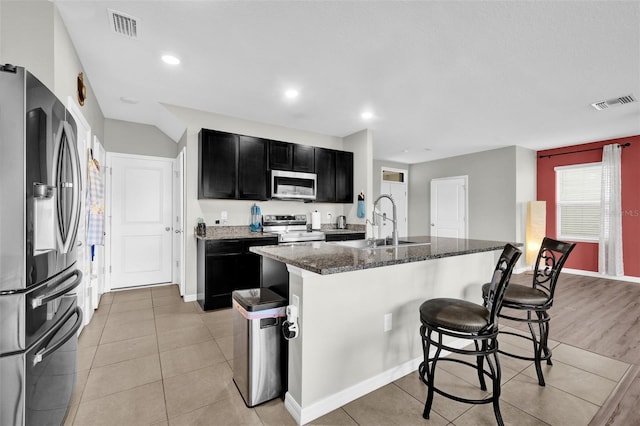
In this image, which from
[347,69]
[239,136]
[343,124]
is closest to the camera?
[347,69]

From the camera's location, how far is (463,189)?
21.8 ft

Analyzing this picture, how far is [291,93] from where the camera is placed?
3.40 m

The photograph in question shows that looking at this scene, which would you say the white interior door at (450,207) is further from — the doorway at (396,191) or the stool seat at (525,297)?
the stool seat at (525,297)

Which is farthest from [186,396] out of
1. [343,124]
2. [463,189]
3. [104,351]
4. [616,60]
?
[463,189]

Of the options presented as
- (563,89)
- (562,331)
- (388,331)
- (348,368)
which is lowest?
(562,331)

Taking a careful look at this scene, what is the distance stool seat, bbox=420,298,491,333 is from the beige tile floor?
577mm

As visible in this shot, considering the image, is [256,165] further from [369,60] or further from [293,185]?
[369,60]

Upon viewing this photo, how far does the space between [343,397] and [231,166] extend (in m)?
3.14

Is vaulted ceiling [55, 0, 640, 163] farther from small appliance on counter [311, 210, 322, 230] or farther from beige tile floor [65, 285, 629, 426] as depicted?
beige tile floor [65, 285, 629, 426]

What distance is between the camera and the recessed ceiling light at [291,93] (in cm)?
334

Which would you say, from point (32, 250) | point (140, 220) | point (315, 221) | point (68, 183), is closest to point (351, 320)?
point (32, 250)

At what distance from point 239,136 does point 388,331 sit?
320 cm

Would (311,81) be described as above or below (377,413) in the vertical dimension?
above

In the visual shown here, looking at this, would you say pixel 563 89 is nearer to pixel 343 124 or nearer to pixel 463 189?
pixel 343 124
